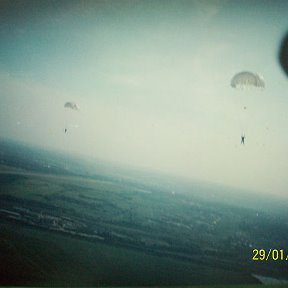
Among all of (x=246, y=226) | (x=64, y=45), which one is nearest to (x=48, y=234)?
(x=64, y=45)

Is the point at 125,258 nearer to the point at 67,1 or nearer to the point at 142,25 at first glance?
the point at 142,25
